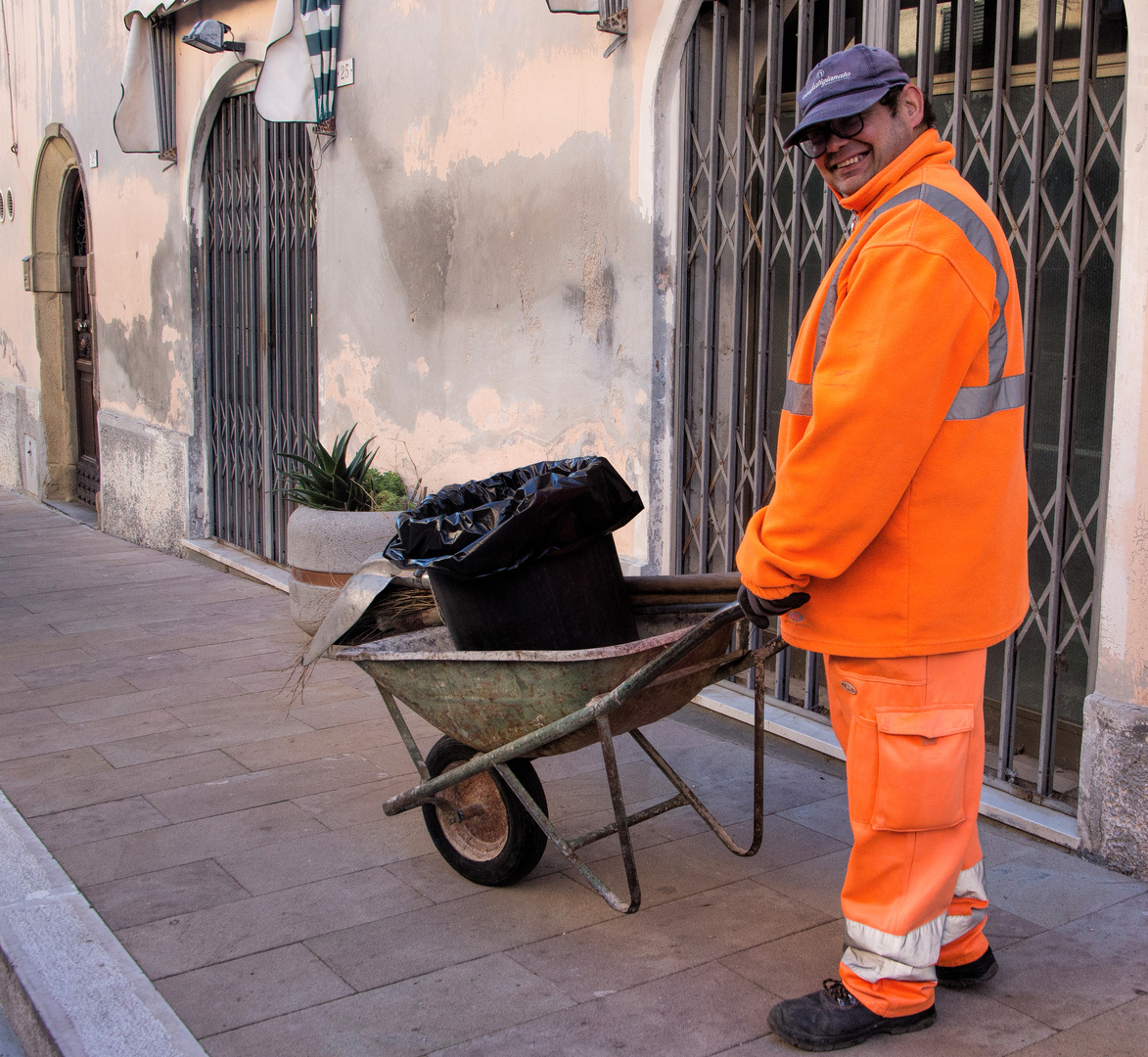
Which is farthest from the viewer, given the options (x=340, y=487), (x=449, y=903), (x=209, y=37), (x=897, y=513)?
(x=209, y=37)

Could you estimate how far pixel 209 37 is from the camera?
25.0 ft

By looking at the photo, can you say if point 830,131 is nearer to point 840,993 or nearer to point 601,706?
point 601,706

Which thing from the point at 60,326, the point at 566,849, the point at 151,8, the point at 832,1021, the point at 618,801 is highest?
the point at 151,8

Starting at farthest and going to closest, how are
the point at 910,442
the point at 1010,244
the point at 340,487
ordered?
the point at 340,487, the point at 1010,244, the point at 910,442

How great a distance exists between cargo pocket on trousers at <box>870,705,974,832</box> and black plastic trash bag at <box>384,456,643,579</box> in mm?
942

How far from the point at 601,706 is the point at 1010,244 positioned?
2.44 m

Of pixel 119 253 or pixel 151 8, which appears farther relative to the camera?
pixel 119 253

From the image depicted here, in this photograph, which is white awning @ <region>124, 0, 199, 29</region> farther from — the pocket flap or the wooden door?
the pocket flap

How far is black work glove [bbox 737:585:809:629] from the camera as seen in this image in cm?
253

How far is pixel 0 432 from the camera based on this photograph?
43.9ft

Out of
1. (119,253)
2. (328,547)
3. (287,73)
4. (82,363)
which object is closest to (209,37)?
(287,73)

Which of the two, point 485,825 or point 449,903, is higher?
point 485,825

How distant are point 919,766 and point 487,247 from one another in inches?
160

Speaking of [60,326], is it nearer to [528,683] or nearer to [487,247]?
[487,247]
